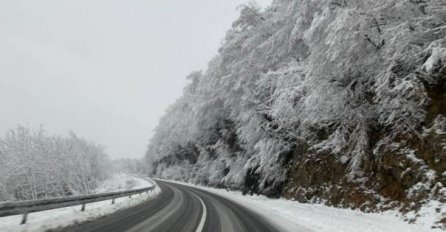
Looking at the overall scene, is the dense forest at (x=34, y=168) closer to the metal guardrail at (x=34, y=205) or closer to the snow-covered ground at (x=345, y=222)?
the metal guardrail at (x=34, y=205)

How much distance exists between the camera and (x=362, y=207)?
14273mm

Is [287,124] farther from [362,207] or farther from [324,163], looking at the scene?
[362,207]

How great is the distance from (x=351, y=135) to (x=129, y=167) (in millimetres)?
169143

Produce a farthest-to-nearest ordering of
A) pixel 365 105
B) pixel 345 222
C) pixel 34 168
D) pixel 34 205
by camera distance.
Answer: pixel 34 168 → pixel 365 105 → pixel 345 222 → pixel 34 205

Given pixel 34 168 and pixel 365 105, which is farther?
pixel 34 168

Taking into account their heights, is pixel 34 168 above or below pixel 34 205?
above

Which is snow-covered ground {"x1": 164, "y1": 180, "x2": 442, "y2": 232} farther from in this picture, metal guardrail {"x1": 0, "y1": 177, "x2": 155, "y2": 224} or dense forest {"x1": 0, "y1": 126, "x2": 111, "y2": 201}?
dense forest {"x1": 0, "y1": 126, "x2": 111, "y2": 201}

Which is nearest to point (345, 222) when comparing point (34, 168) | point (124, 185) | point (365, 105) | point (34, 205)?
point (365, 105)

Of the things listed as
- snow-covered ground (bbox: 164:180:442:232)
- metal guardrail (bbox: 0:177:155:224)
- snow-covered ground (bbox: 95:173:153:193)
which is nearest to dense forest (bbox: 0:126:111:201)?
snow-covered ground (bbox: 95:173:153:193)

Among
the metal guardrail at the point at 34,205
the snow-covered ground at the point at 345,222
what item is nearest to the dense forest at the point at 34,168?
the metal guardrail at the point at 34,205

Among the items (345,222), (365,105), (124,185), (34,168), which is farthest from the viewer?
(124,185)

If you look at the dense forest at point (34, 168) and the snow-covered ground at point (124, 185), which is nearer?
the dense forest at point (34, 168)

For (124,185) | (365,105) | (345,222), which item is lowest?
(345,222)

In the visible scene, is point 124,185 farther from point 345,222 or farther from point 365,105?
point 345,222
